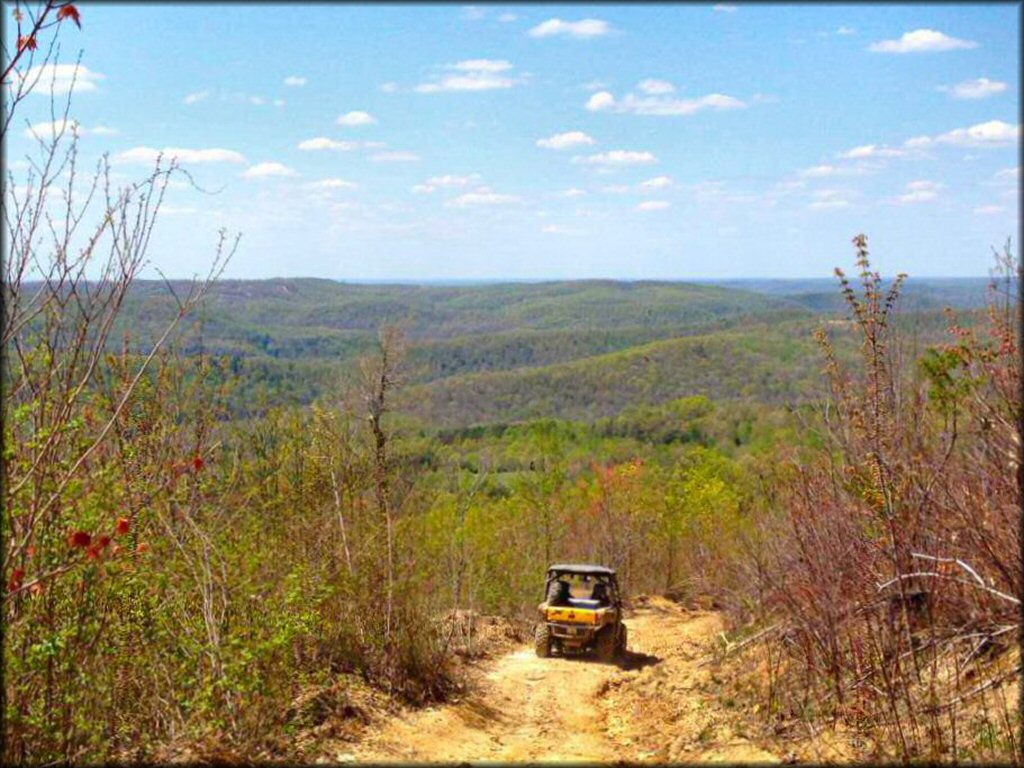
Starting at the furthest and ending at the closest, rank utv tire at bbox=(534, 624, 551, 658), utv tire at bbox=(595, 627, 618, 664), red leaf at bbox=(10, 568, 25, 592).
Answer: utv tire at bbox=(595, 627, 618, 664)
utv tire at bbox=(534, 624, 551, 658)
red leaf at bbox=(10, 568, 25, 592)

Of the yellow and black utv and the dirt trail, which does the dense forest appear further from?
the yellow and black utv

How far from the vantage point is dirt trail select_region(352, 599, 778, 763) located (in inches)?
320

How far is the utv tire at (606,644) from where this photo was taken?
48.2 ft

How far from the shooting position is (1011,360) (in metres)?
6.45

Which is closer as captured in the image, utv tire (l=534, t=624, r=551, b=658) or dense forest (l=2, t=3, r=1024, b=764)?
dense forest (l=2, t=3, r=1024, b=764)

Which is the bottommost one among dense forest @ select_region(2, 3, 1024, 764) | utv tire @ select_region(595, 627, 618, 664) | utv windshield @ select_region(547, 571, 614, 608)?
utv tire @ select_region(595, 627, 618, 664)

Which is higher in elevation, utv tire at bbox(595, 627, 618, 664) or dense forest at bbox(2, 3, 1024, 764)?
dense forest at bbox(2, 3, 1024, 764)

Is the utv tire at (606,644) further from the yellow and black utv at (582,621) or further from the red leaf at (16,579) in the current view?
the red leaf at (16,579)

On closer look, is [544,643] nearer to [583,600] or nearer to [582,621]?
[582,621]

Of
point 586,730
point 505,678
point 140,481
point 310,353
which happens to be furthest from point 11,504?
point 310,353

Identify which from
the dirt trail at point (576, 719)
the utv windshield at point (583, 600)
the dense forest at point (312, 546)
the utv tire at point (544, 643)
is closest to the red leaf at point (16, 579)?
the dense forest at point (312, 546)

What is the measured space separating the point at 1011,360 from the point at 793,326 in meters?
154

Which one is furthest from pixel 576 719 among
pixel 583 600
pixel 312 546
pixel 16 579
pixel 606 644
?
pixel 16 579

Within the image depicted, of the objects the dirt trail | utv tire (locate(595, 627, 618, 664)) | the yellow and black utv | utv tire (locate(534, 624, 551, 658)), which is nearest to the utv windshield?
the yellow and black utv
